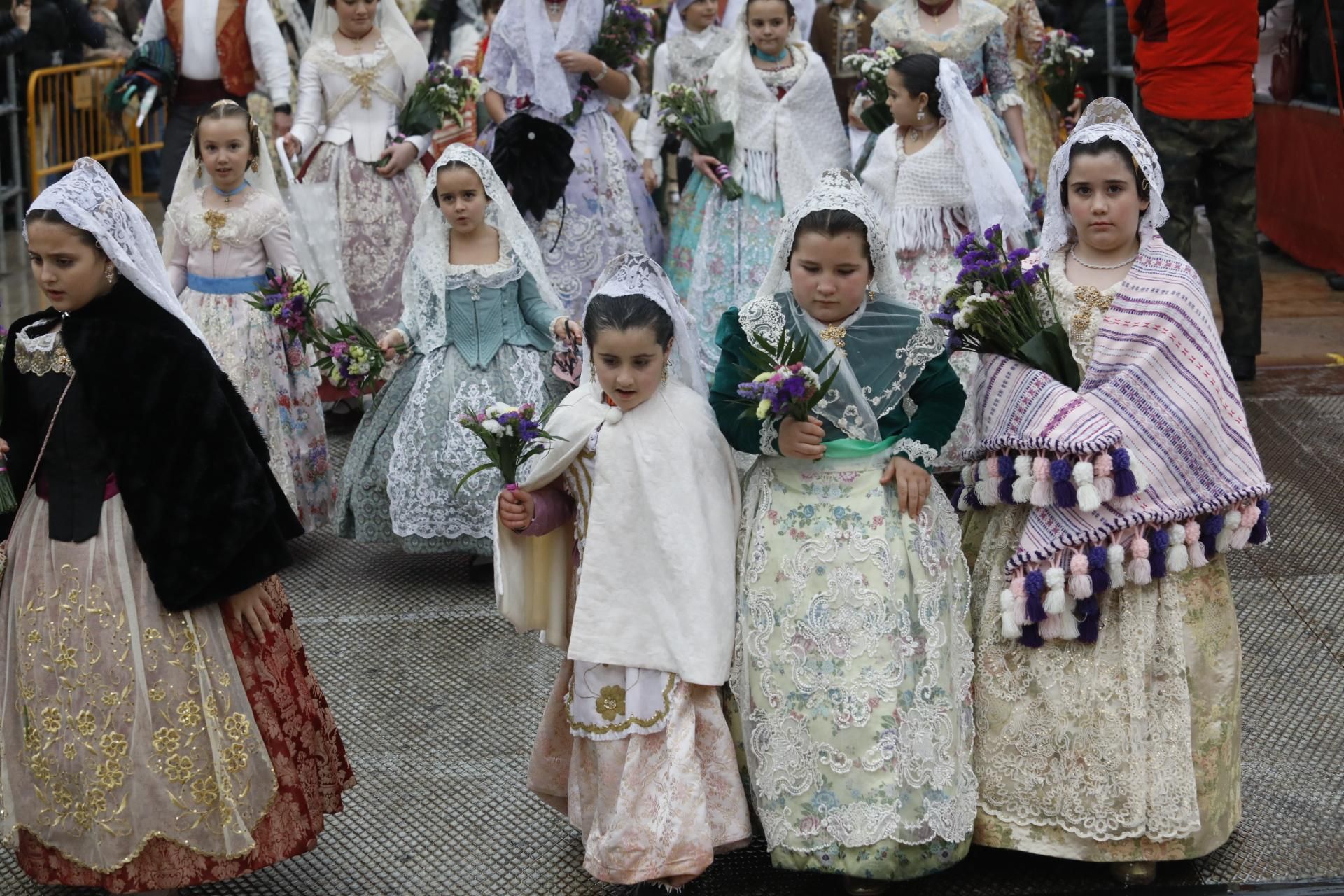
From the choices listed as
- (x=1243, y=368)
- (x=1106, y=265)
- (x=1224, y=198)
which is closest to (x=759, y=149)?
(x=1224, y=198)

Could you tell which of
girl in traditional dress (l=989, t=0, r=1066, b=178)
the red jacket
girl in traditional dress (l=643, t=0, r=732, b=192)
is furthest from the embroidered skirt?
girl in traditional dress (l=989, t=0, r=1066, b=178)

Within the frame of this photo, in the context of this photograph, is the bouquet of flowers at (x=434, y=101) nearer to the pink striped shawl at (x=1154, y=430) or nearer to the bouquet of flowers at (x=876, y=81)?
the bouquet of flowers at (x=876, y=81)

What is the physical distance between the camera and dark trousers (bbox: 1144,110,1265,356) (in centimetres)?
801

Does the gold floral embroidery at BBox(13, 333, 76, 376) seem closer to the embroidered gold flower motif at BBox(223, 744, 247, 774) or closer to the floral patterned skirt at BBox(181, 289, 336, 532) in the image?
the embroidered gold flower motif at BBox(223, 744, 247, 774)

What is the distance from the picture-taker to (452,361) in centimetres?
629

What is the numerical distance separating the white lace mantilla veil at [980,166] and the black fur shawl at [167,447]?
3.47 m

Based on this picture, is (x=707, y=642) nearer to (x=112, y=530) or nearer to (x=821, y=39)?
(x=112, y=530)

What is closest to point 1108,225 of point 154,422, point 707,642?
point 707,642

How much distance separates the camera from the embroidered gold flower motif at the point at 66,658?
12.9 feet

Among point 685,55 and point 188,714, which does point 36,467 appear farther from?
point 685,55

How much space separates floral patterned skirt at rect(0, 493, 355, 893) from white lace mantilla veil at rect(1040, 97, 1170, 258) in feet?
7.85

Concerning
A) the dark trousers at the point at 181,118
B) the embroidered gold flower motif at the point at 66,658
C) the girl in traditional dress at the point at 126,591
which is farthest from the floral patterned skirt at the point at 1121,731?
the dark trousers at the point at 181,118

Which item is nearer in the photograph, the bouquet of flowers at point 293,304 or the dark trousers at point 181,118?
the bouquet of flowers at point 293,304

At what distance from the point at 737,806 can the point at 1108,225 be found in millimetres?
1756
